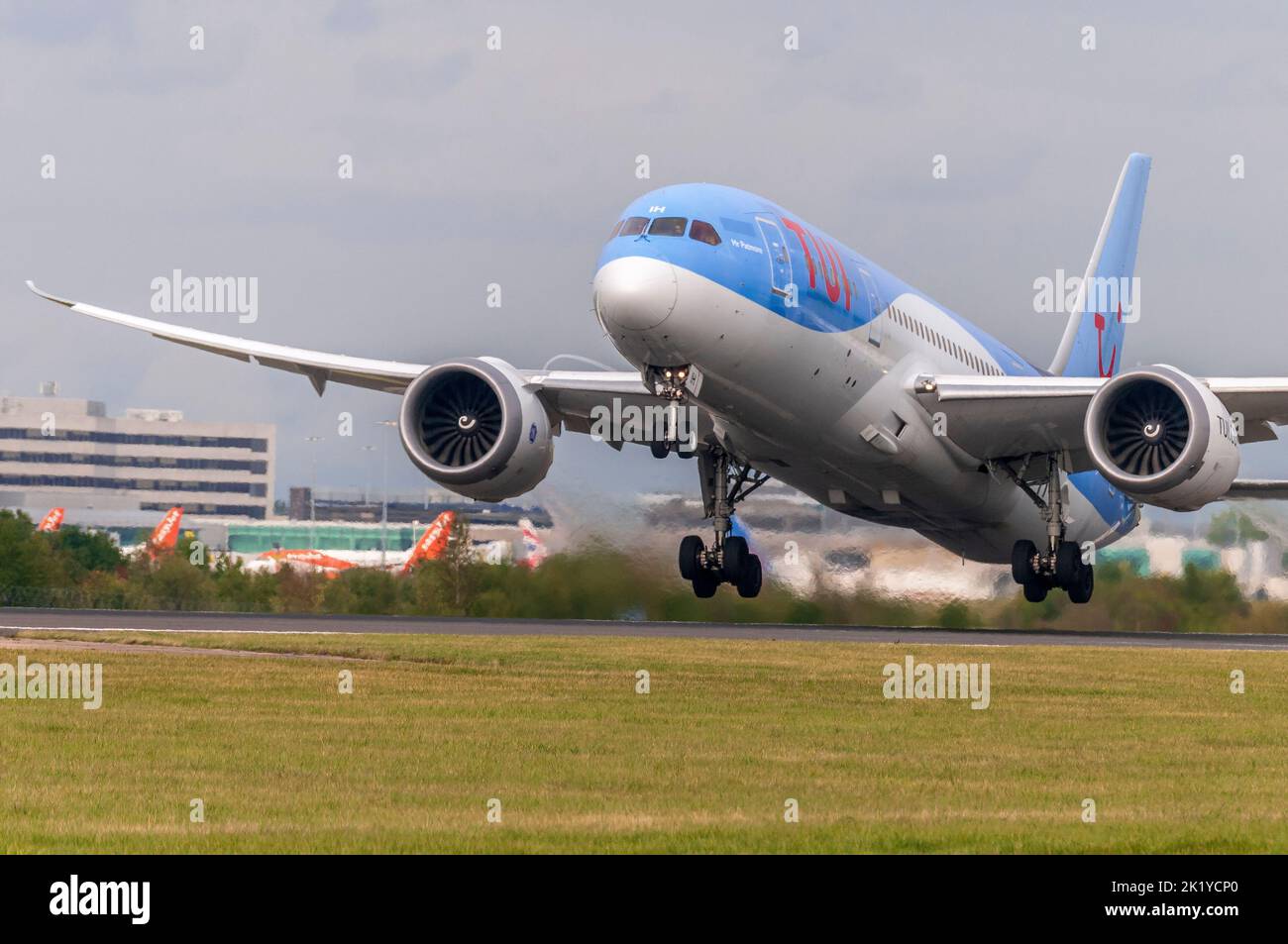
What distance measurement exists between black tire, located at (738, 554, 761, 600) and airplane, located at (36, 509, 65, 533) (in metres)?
30.4

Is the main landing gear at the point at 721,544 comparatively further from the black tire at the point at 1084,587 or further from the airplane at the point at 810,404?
the black tire at the point at 1084,587

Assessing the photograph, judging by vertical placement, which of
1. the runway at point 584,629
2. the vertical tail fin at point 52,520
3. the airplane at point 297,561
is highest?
the vertical tail fin at point 52,520

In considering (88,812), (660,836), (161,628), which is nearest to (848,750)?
(660,836)

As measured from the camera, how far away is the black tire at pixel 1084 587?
38531 millimetres

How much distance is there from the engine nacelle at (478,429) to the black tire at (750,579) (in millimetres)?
5204

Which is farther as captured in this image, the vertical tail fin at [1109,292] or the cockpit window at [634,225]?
Answer: the vertical tail fin at [1109,292]

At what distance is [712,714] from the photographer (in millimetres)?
21547

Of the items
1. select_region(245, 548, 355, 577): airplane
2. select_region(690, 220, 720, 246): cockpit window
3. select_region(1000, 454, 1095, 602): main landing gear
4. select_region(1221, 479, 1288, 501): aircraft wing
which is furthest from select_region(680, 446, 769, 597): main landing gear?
select_region(245, 548, 355, 577): airplane

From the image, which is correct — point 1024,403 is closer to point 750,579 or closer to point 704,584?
point 750,579

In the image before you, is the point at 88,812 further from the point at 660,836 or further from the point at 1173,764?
the point at 1173,764

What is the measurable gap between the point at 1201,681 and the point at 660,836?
1669 centimetres

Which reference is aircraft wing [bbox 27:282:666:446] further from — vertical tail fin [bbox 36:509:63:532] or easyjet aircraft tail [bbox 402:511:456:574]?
vertical tail fin [bbox 36:509:63:532]

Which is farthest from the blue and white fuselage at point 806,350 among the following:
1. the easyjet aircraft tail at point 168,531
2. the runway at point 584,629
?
the easyjet aircraft tail at point 168,531

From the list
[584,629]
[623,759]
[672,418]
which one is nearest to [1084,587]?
[584,629]
